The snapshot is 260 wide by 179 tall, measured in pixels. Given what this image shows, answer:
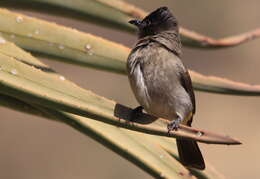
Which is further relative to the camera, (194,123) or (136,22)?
(194,123)

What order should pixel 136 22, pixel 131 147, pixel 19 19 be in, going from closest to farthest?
1. pixel 131 147
2. pixel 19 19
3. pixel 136 22

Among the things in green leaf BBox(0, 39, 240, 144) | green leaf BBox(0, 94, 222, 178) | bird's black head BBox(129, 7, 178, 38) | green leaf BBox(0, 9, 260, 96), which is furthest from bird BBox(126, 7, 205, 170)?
green leaf BBox(0, 39, 240, 144)

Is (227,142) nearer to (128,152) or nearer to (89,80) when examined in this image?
(128,152)

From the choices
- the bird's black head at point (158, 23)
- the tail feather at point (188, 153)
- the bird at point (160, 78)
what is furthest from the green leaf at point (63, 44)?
the bird's black head at point (158, 23)

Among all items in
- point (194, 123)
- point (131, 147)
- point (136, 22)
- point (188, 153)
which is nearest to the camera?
point (131, 147)

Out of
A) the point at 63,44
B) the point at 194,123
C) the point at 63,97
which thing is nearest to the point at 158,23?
the point at 63,44

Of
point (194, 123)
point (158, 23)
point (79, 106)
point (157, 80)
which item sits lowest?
point (79, 106)

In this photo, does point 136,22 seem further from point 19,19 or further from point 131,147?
point 131,147
